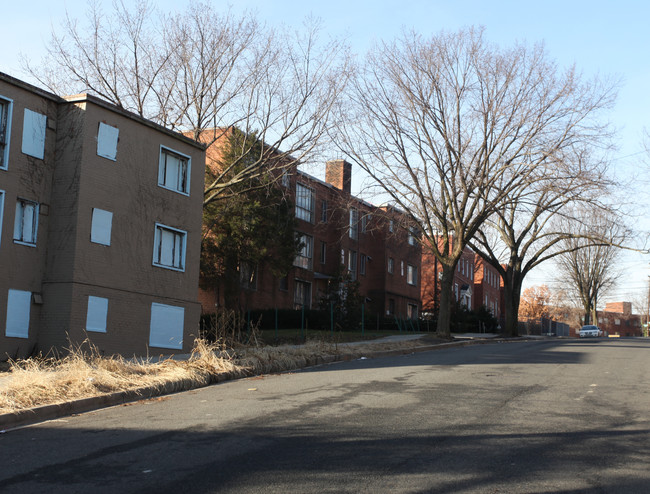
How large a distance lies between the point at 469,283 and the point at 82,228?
56.1 m

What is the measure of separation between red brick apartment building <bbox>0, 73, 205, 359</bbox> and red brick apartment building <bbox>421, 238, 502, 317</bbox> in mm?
34178

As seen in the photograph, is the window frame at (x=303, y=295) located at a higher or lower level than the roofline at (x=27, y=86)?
lower

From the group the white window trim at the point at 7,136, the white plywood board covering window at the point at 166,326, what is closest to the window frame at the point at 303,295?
the white plywood board covering window at the point at 166,326

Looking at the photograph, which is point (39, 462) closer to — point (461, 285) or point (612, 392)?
point (612, 392)

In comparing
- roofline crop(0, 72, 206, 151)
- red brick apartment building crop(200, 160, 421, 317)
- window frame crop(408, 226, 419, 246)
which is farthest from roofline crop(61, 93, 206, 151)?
window frame crop(408, 226, 419, 246)

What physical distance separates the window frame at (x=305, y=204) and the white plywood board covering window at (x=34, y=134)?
20.4m

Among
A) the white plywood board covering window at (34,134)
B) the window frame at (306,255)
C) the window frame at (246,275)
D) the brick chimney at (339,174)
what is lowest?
the window frame at (246,275)

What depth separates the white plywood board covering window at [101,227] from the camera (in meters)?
19.9

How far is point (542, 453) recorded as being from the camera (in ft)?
22.8

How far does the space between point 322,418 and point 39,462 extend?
341 centimetres

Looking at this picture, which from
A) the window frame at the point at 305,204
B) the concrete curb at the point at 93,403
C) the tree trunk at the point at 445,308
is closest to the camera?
the concrete curb at the point at 93,403

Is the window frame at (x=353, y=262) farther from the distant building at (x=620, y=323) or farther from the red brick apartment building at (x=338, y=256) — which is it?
the distant building at (x=620, y=323)

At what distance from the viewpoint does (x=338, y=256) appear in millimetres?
43312

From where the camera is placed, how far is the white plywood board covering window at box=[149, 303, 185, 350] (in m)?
21.8
